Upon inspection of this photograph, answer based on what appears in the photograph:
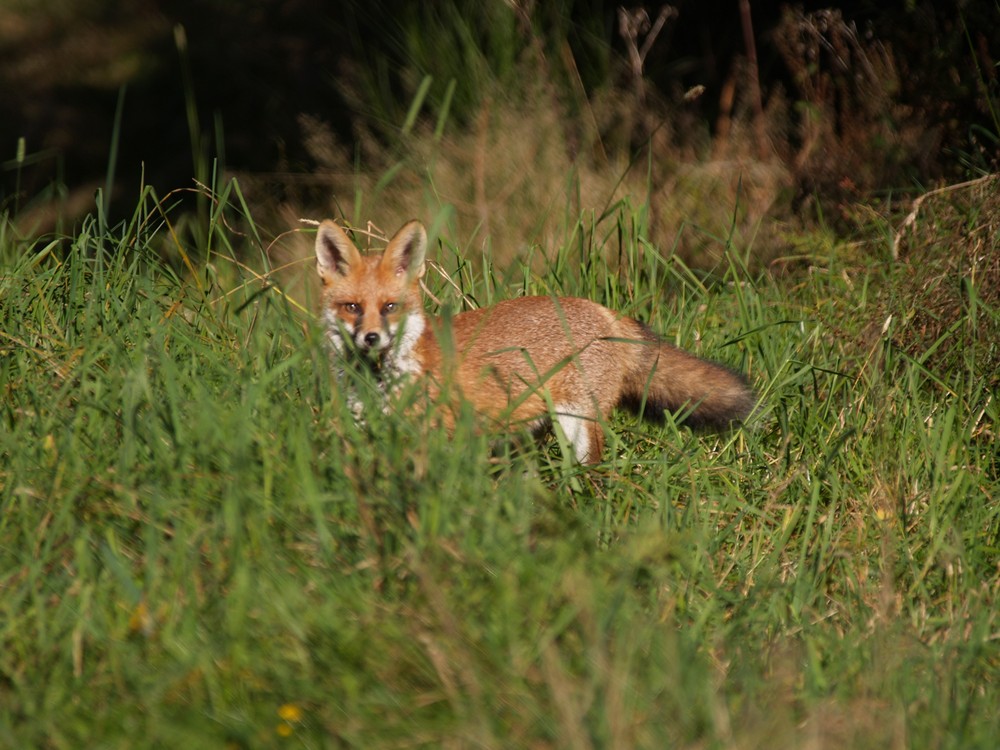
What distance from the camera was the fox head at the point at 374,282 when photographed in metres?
5.32

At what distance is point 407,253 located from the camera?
5547 mm

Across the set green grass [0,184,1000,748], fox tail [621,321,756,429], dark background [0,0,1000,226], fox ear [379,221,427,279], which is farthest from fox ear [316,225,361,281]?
dark background [0,0,1000,226]

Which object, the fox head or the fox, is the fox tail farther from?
the fox head

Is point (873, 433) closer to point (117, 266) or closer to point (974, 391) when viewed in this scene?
point (974, 391)

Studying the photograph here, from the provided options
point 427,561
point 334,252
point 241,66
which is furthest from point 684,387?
point 241,66

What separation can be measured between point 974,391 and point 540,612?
9.17 ft

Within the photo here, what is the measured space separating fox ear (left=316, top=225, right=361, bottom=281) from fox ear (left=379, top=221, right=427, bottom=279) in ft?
0.51

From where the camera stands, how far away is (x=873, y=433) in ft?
15.5

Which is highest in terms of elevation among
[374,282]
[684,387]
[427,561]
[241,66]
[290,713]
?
[427,561]

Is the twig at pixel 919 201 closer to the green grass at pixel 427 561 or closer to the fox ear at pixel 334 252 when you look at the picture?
the green grass at pixel 427 561

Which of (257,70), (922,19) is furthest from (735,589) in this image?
(257,70)

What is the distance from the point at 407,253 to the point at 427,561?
261cm

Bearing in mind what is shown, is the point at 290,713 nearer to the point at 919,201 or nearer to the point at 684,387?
the point at 684,387

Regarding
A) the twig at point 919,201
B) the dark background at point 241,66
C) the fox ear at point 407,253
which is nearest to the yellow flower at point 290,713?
the fox ear at point 407,253
